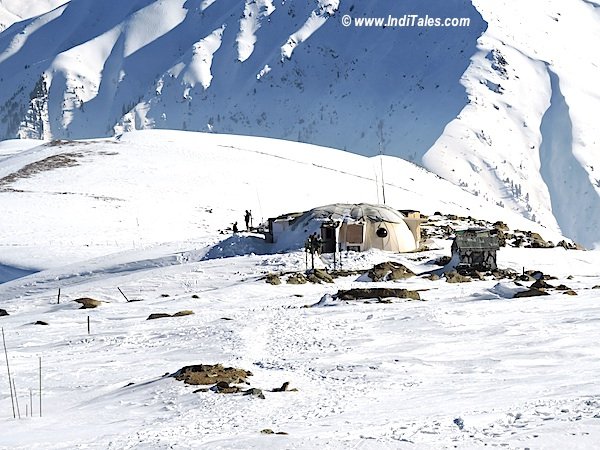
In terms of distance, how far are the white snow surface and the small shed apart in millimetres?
1399

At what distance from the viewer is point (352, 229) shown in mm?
43688

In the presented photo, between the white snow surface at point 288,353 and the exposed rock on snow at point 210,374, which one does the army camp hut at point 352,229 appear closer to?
A: the white snow surface at point 288,353

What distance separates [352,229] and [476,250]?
300 inches

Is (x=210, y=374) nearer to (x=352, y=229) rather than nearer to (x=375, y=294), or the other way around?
(x=375, y=294)

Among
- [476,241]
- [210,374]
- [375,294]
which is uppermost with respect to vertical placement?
[476,241]

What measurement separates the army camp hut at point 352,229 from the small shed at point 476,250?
5.91 metres

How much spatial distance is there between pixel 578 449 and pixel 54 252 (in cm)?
4151

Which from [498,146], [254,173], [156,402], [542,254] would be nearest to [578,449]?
[156,402]

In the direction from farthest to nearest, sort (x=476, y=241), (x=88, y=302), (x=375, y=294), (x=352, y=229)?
(x=352, y=229)
(x=476, y=241)
(x=88, y=302)
(x=375, y=294)

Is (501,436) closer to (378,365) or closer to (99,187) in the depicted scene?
(378,365)

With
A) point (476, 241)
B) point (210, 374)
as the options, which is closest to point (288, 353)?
point (210, 374)

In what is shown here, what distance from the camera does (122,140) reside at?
90250 mm

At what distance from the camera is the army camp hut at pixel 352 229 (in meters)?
43.5

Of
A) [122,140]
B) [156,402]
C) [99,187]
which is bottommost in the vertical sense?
[156,402]
